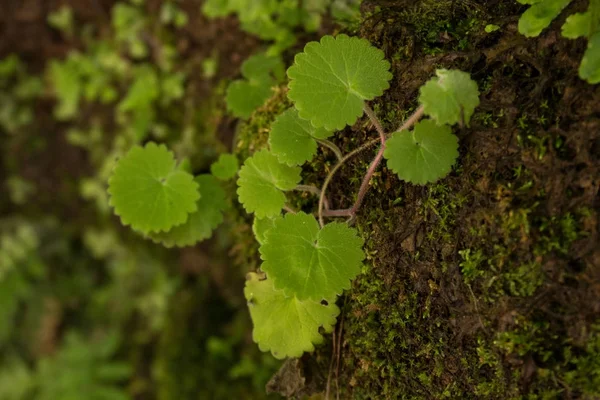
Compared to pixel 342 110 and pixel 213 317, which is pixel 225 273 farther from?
pixel 342 110

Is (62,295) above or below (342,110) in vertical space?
above

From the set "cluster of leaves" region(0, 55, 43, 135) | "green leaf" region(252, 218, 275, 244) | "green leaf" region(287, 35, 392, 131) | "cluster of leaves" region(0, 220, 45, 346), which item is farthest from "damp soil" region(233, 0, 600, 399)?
"cluster of leaves" region(0, 220, 45, 346)

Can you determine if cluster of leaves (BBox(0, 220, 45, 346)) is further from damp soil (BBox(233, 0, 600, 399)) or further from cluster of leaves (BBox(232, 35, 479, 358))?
damp soil (BBox(233, 0, 600, 399))

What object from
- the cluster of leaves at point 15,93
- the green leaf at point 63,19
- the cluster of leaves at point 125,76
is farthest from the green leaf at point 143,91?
the cluster of leaves at point 15,93

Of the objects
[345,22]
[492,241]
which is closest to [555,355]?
[492,241]

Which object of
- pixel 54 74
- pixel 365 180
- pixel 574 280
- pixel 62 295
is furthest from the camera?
pixel 62 295

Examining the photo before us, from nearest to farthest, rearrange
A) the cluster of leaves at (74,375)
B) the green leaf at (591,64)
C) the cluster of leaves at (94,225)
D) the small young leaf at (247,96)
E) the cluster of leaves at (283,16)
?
the green leaf at (591,64)
the small young leaf at (247,96)
the cluster of leaves at (283,16)
the cluster of leaves at (94,225)
the cluster of leaves at (74,375)

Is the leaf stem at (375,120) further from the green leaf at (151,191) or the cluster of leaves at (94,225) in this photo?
the cluster of leaves at (94,225)
